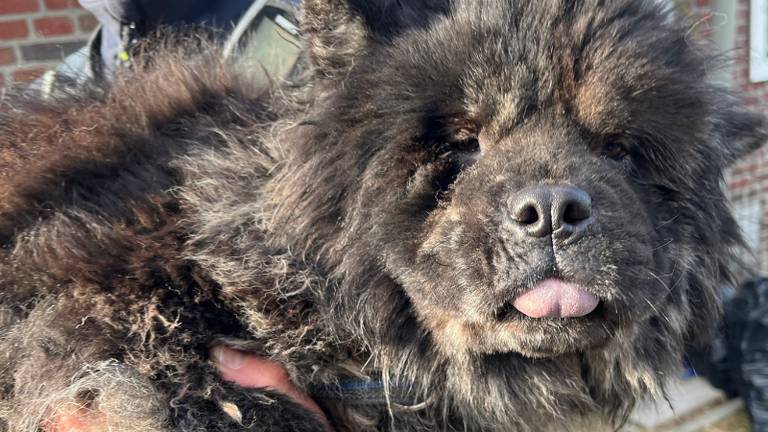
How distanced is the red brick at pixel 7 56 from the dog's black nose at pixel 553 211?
15.9 ft

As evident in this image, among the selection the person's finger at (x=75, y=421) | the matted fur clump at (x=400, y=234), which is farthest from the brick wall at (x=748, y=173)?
the person's finger at (x=75, y=421)

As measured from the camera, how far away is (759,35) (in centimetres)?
697

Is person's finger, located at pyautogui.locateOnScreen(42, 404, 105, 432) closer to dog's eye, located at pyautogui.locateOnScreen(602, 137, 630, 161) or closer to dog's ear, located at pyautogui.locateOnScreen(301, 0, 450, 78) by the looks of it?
dog's ear, located at pyautogui.locateOnScreen(301, 0, 450, 78)

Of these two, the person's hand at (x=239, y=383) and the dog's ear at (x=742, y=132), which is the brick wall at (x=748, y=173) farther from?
the person's hand at (x=239, y=383)

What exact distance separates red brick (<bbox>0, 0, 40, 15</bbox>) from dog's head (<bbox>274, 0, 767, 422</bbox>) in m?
4.02

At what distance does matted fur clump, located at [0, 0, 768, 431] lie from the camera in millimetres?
1973

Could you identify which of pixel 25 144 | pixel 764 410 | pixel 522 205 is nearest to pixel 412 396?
pixel 522 205

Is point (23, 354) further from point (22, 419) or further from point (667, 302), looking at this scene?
point (667, 302)

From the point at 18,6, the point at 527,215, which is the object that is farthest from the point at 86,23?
the point at 527,215

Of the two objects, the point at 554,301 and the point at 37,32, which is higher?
the point at 37,32

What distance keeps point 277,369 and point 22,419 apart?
761 mm

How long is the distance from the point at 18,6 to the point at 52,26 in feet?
0.87

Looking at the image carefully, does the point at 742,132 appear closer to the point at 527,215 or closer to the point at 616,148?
the point at 616,148

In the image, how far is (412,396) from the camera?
229cm
